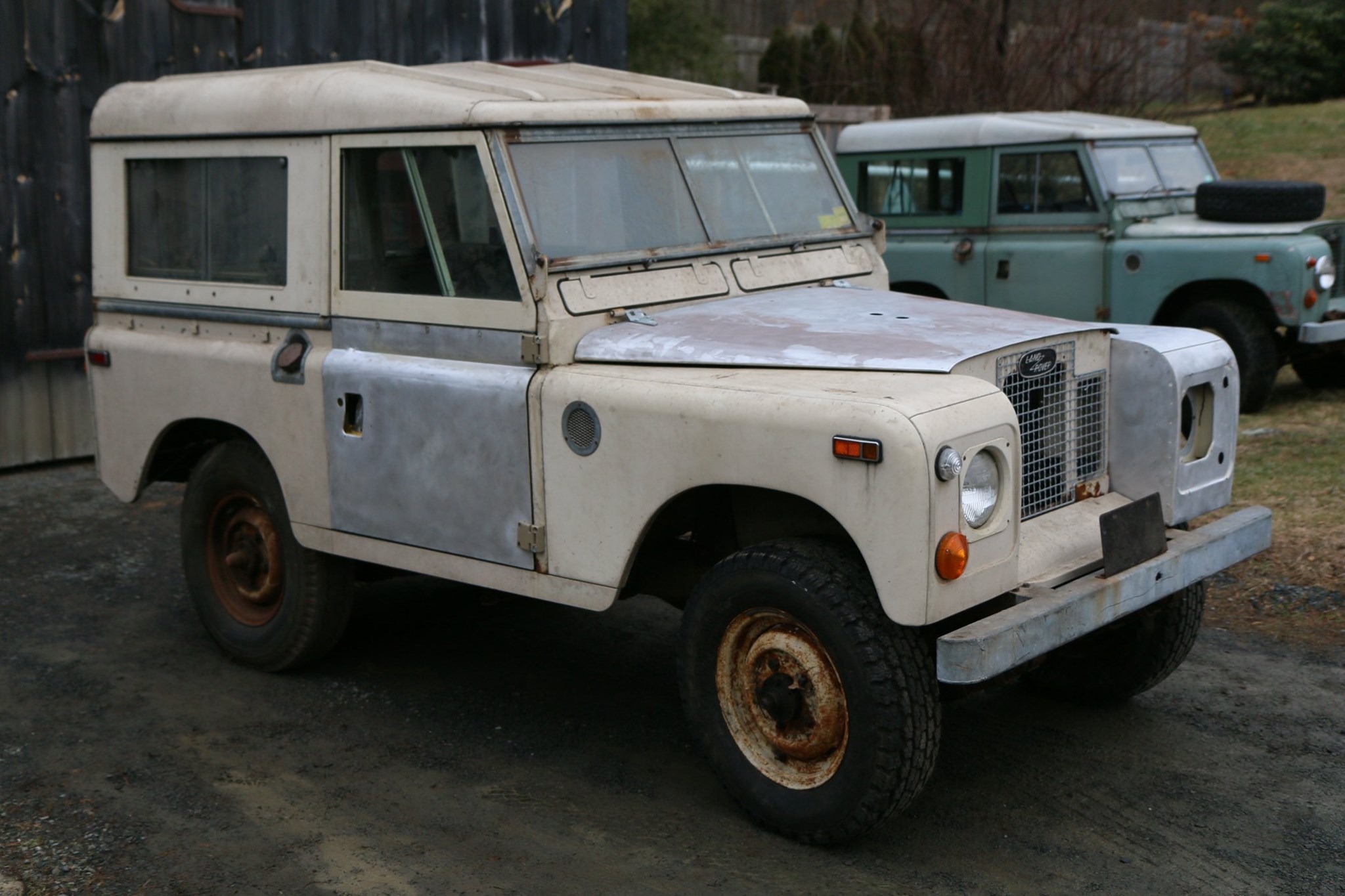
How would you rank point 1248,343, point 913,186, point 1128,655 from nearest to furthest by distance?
point 1128,655 → point 1248,343 → point 913,186

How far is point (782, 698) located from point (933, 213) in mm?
7160

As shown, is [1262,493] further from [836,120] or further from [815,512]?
[836,120]

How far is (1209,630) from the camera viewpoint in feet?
18.7

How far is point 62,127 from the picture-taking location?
333 inches

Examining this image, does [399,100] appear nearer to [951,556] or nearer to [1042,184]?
[951,556]

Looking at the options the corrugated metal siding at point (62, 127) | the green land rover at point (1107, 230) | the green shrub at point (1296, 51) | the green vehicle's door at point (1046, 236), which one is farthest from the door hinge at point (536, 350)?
the green shrub at point (1296, 51)

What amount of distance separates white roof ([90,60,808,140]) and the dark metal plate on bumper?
1.97 meters

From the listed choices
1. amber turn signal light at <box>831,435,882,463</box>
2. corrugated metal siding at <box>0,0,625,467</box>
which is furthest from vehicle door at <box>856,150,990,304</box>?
amber turn signal light at <box>831,435,882,463</box>

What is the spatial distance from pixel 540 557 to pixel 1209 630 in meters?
2.92

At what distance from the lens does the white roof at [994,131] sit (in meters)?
9.80

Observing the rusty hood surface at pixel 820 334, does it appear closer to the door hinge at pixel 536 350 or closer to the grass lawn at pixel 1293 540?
the door hinge at pixel 536 350

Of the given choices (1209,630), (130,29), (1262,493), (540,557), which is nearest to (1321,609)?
(1209,630)

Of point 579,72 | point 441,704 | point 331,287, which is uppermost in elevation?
point 579,72

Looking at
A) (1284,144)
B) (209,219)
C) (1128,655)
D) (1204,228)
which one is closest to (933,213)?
(1204,228)
